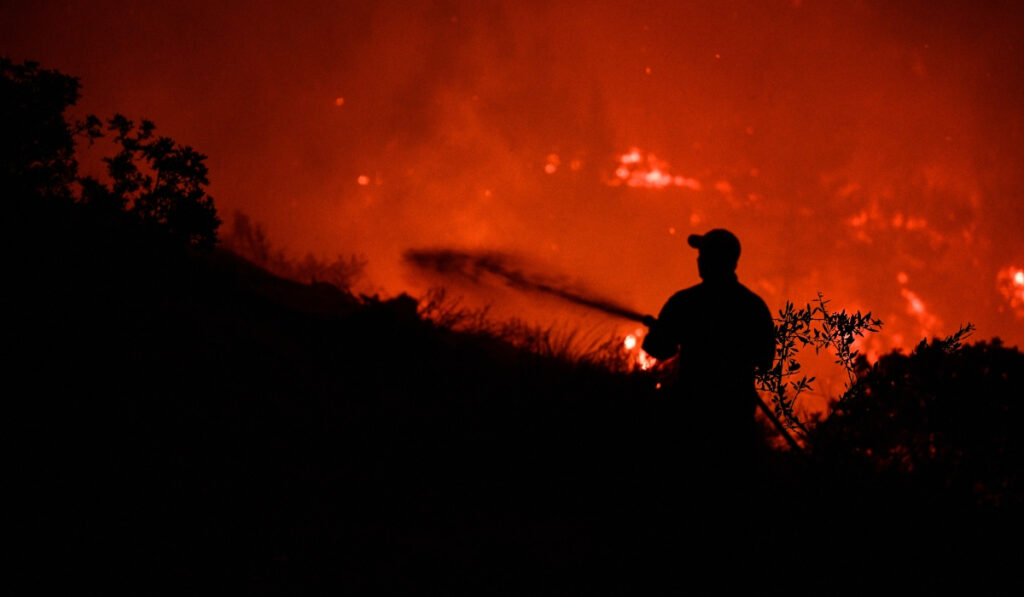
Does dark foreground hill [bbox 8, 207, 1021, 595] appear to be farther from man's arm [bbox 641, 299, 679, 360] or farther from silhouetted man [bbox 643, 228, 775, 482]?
man's arm [bbox 641, 299, 679, 360]

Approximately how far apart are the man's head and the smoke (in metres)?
0.77

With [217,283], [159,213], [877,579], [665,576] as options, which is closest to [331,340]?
[217,283]

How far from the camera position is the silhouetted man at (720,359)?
441 cm

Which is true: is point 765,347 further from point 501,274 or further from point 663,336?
point 501,274

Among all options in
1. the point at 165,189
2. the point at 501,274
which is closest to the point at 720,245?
the point at 501,274

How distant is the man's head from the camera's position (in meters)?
4.54

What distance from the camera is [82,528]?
10.1 ft

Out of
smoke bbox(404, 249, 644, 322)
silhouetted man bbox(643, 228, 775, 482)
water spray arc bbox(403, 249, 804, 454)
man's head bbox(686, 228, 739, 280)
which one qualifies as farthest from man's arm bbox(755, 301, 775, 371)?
smoke bbox(404, 249, 644, 322)

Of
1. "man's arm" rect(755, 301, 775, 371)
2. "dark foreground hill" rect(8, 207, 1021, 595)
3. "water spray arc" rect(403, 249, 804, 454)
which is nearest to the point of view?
"dark foreground hill" rect(8, 207, 1021, 595)

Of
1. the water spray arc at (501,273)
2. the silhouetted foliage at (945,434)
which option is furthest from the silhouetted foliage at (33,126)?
the silhouetted foliage at (945,434)

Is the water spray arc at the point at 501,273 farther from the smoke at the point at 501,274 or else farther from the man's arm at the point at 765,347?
the man's arm at the point at 765,347

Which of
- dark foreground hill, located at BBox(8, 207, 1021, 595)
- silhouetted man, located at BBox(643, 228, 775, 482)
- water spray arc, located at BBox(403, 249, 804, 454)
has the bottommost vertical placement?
dark foreground hill, located at BBox(8, 207, 1021, 595)

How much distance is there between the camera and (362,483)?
4.45 meters

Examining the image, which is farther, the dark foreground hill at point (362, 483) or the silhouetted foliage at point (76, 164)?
the silhouetted foliage at point (76, 164)
